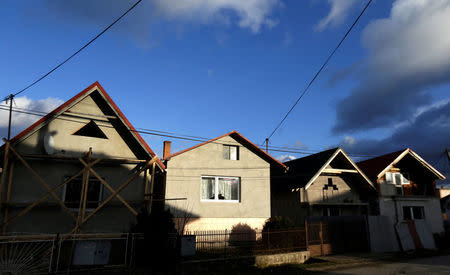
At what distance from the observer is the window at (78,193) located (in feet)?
42.4

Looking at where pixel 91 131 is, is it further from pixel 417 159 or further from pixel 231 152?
pixel 417 159

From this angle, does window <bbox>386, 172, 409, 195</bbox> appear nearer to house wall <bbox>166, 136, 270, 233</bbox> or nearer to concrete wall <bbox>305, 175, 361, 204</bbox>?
concrete wall <bbox>305, 175, 361, 204</bbox>

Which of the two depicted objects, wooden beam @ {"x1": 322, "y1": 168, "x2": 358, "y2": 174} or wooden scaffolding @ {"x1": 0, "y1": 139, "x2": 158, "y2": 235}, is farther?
wooden beam @ {"x1": 322, "y1": 168, "x2": 358, "y2": 174}

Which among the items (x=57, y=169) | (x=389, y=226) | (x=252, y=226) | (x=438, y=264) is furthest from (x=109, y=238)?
(x=389, y=226)

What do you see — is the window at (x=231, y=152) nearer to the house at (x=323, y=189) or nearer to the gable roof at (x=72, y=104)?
the gable roof at (x=72, y=104)

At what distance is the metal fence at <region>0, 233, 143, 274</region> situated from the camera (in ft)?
31.6

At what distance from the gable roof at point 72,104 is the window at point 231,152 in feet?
15.8

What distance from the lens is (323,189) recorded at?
21.9m

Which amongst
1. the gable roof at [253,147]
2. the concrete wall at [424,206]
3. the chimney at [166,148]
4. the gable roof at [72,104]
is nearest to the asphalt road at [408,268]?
the gable roof at [253,147]

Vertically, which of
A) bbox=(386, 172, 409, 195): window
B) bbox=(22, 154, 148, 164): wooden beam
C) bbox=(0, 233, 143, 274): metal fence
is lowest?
bbox=(0, 233, 143, 274): metal fence

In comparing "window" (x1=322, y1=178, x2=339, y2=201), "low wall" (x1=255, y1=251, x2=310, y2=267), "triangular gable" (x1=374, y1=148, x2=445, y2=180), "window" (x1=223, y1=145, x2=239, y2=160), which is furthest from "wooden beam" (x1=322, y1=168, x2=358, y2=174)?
"low wall" (x1=255, y1=251, x2=310, y2=267)

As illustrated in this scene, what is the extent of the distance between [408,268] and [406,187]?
559 inches

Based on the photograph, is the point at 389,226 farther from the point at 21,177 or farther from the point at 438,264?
the point at 21,177

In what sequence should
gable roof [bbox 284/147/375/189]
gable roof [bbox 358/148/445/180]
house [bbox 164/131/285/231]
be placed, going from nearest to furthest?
house [bbox 164/131/285/231], gable roof [bbox 284/147/375/189], gable roof [bbox 358/148/445/180]
